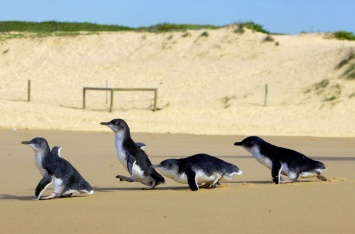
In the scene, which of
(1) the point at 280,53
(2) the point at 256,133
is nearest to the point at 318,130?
(2) the point at 256,133

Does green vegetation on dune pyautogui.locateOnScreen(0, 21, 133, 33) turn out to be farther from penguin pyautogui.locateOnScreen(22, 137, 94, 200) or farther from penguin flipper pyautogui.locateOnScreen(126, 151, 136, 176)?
penguin pyautogui.locateOnScreen(22, 137, 94, 200)

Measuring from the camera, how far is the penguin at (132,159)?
368 inches

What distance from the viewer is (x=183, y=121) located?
29.5 meters

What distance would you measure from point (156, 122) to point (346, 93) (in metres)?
8.36

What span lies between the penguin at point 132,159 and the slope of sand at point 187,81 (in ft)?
50.3

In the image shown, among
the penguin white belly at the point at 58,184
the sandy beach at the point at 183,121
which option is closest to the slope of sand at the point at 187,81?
the sandy beach at the point at 183,121

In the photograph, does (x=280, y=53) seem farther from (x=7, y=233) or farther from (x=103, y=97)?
(x=7, y=233)

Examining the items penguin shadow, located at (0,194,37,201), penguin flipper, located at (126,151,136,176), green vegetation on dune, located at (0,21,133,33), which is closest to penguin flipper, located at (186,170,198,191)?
penguin flipper, located at (126,151,136,176)

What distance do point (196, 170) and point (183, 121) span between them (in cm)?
2014

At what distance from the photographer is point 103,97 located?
3709cm

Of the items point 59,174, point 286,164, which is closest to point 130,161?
point 59,174

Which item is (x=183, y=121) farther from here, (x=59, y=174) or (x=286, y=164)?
(x=59, y=174)

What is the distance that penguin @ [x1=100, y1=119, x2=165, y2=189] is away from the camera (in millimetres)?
9359

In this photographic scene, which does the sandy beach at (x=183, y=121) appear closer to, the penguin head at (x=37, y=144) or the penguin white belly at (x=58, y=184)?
the penguin white belly at (x=58, y=184)
